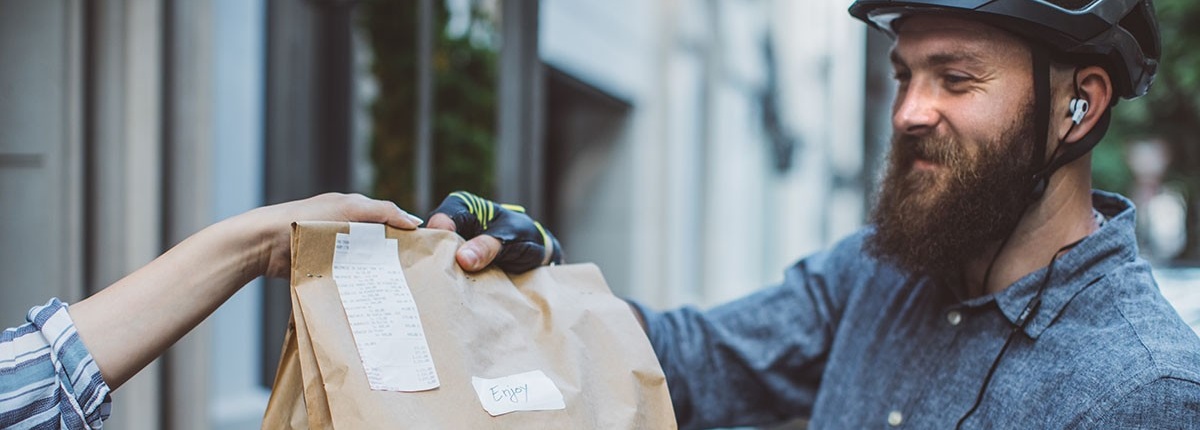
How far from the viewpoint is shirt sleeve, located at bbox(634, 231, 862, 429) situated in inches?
78.6

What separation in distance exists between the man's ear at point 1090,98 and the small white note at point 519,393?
98 centimetres

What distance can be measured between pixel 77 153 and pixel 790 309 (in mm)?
1499

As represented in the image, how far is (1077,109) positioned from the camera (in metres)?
1.71

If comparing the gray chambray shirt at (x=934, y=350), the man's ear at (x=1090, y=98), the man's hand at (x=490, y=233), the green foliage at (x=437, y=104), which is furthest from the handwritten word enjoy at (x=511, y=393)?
the green foliage at (x=437, y=104)

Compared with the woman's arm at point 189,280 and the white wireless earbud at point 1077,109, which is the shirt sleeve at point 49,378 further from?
the white wireless earbud at point 1077,109

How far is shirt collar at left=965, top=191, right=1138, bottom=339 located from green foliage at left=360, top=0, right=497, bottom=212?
2953 mm

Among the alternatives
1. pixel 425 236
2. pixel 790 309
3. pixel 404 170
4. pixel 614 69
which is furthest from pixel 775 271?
pixel 425 236

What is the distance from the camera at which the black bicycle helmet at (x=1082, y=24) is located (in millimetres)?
1598

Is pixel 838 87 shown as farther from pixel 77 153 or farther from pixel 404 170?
pixel 77 153

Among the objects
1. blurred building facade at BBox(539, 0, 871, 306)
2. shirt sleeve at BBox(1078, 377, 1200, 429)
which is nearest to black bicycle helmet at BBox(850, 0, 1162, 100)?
shirt sleeve at BBox(1078, 377, 1200, 429)

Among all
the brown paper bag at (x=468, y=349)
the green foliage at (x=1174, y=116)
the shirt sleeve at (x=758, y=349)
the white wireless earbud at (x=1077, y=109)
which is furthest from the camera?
the green foliage at (x=1174, y=116)

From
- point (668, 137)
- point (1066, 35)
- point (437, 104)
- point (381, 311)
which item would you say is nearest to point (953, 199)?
point (1066, 35)

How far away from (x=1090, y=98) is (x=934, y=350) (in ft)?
1.68

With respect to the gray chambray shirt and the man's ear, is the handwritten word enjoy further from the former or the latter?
the man's ear
